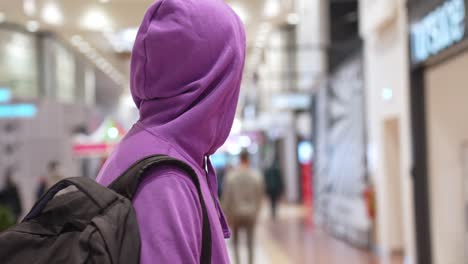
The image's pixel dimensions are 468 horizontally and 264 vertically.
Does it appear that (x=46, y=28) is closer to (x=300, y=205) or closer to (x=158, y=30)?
(x=158, y=30)

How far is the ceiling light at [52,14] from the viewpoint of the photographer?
9.74m

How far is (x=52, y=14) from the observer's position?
9.81 meters

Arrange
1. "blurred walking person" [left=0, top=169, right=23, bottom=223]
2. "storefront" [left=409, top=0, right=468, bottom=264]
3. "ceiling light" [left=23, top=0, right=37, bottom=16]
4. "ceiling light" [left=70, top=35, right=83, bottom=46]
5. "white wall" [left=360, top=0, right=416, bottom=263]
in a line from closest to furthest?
"storefront" [left=409, top=0, right=468, bottom=264] < "white wall" [left=360, top=0, right=416, bottom=263] < "ceiling light" [left=23, top=0, right=37, bottom=16] < "blurred walking person" [left=0, top=169, right=23, bottom=223] < "ceiling light" [left=70, top=35, right=83, bottom=46]

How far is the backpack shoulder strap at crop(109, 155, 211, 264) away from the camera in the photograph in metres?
1.01

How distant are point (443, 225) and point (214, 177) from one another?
6.95m

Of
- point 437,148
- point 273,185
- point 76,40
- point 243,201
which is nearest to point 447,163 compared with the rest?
point 437,148

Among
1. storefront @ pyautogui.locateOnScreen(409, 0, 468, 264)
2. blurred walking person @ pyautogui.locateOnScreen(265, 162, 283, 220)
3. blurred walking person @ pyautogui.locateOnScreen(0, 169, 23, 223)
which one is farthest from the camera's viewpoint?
blurred walking person @ pyautogui.locateOnScreen(265, 162, 283, 220)

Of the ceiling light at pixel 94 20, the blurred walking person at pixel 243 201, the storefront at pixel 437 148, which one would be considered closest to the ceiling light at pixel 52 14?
the ceiling light at pixel 94 20

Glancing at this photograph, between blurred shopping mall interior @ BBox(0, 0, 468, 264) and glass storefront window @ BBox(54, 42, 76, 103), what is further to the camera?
glass storefront window @ BBox(54, 42, 76, 103)

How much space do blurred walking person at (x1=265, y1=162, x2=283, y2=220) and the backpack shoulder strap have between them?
16.7 m

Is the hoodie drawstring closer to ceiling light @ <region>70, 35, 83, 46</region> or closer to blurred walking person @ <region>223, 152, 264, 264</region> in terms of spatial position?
blurred walking person @ <region>223, 152, 264, 264</region>

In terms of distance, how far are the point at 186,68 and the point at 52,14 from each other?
30.4 feet

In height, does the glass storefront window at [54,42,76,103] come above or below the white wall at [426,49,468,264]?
above

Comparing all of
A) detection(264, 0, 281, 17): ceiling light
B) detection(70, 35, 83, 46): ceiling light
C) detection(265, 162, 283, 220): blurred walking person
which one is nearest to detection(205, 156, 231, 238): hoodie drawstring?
detection(264, 0, 281, 17): ceiling light
